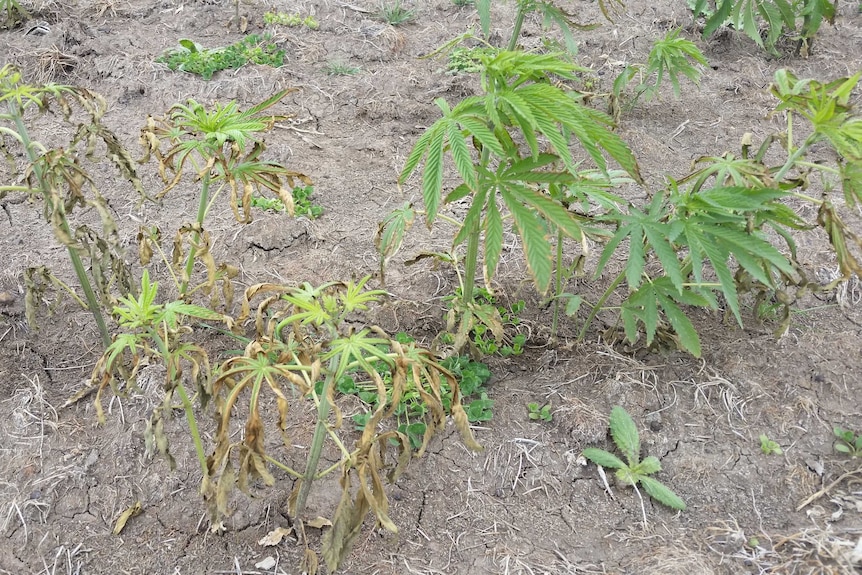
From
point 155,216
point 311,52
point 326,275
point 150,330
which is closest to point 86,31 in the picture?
point 311,52

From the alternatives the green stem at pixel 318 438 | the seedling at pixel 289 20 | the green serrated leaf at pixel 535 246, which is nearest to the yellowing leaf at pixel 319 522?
the green stem at pixel 318 438

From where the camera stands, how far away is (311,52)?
169 inches

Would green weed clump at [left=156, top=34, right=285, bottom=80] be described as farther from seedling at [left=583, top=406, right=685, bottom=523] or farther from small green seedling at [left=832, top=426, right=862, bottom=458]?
small green seedling at [left=832, top=426, right=862, bottom=458]

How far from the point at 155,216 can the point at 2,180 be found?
83cm

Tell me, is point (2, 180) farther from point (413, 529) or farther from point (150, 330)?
point (413, 529)

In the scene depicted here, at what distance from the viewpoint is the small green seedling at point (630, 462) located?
2053 mm

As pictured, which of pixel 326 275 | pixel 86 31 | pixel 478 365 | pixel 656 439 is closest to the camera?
pixel 656 439

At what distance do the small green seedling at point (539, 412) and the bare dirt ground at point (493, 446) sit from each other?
0.03m

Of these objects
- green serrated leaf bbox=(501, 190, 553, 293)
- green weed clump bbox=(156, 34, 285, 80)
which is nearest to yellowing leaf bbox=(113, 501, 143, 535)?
green serrated leaf bbox=(501, 190, 553, 293)

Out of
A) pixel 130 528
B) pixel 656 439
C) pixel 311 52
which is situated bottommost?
pixel 130 528

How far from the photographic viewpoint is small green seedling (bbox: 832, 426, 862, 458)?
2121mm

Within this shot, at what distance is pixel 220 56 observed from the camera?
4094mm

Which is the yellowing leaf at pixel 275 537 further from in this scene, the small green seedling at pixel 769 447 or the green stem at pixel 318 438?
the small green seedling at pixel 769 447

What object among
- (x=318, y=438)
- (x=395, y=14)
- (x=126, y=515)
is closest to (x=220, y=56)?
(x=395, y=14)
